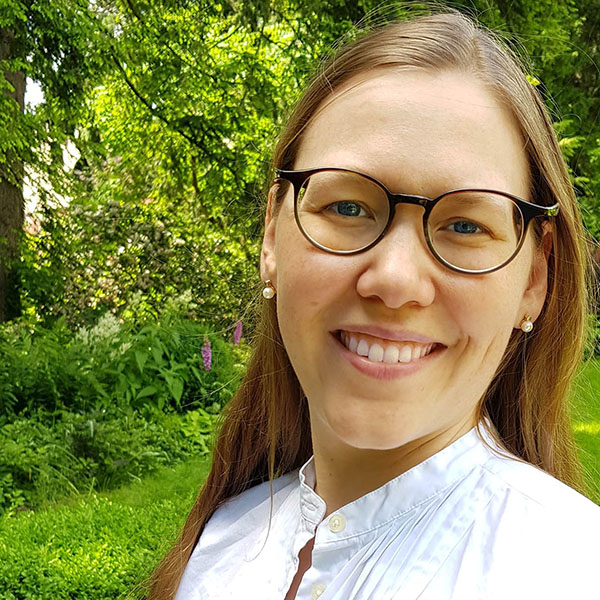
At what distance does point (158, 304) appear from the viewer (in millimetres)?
8594

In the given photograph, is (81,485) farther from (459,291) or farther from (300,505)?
(459,291)

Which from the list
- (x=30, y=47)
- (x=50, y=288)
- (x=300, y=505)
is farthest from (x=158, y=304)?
(x=300, y=505)

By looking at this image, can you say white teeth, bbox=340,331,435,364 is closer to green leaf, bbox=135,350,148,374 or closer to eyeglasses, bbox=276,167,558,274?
eyeglasses, bbox=276,167,558,274

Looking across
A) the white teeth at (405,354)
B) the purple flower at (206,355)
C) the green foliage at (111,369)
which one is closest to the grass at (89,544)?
the green foliage at (111,369)

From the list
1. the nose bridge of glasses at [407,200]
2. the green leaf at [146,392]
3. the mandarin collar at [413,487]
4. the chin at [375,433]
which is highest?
the nose bridge of glasses at [407,200]

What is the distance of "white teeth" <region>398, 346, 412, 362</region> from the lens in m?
1.14

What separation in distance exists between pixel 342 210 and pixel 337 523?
0.56 meters

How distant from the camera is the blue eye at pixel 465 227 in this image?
1.13 m

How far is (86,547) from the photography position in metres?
3.43

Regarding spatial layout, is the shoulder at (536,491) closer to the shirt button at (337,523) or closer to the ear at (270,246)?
the shirt button at (337,523)

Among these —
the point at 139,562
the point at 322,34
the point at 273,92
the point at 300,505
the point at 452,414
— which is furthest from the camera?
the point at 273,92

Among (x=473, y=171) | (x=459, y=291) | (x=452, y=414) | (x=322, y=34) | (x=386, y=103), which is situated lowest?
(x=452, y=414)

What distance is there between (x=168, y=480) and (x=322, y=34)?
14.2 ft

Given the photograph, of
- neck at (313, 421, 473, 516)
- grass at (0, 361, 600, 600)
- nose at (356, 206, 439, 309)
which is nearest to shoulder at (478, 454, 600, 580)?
neck at (313, 421, 473, 516)
